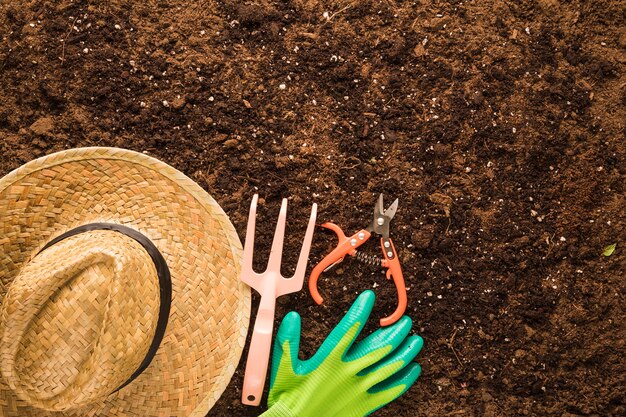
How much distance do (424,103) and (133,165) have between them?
0.95 m

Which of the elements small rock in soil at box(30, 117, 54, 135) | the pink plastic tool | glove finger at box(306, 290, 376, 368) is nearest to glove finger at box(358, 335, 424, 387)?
glove finger at box(306, 290, 376, 368)

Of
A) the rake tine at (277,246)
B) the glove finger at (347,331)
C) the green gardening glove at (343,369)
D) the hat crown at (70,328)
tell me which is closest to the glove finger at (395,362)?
the green gardening glove at (343,369)

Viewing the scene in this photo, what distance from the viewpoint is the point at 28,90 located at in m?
1.81

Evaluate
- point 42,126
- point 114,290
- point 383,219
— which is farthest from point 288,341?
point 42,126

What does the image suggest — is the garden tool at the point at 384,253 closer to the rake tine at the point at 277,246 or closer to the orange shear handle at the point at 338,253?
the orange shear handle at the point at 338,253

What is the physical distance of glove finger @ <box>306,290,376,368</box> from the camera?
65.3 inches

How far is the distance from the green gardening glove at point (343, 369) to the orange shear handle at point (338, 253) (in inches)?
3.9

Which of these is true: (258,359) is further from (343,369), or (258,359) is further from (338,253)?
(338,253)

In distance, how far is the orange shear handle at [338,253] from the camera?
1719mm

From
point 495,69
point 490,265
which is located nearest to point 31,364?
point 490,265

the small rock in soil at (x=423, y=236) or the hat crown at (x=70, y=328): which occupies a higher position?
the hat crown at (x=70, y=328)

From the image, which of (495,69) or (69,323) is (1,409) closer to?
(69,323)

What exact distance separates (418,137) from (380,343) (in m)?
0.68

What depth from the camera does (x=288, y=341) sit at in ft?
5.45
